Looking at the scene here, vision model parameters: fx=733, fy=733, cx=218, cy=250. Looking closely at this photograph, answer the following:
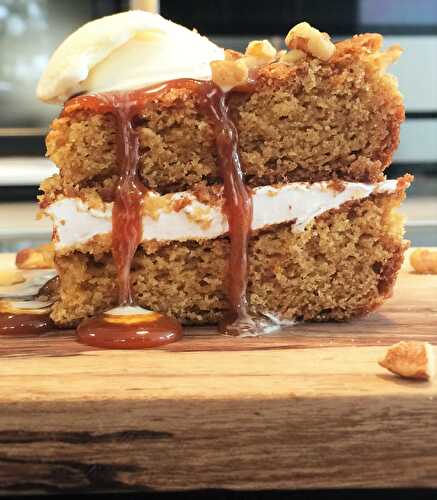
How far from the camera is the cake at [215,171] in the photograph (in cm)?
121

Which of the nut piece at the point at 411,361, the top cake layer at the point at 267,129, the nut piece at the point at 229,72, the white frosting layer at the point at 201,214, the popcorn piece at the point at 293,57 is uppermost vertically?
the popcorn piece at the point at 293,57

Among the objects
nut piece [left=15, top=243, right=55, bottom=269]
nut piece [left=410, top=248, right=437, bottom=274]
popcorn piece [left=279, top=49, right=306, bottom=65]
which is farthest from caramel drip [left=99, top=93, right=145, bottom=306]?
nut piece [left=410, top=248, right=437, bottom=274]

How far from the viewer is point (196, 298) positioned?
129cm

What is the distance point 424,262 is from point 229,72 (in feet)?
2.45

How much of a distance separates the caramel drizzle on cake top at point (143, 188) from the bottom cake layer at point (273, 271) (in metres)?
0.03

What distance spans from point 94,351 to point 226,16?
205 centimetres

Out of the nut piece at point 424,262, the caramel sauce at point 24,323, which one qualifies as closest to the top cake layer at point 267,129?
the caramel sauce at point 24,323

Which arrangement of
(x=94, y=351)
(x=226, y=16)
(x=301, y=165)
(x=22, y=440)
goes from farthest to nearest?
(x=226, y=16) < (x=301, y=165) < (x=94, y=351) < (x=22, y=440)

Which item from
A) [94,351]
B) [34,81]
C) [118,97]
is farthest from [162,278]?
[34,81]

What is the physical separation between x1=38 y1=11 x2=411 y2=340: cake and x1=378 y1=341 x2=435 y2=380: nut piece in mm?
300

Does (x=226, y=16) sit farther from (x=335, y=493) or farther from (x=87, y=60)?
(x=335, y=493)

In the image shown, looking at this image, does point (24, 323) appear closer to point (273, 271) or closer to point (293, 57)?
point (273, 271)

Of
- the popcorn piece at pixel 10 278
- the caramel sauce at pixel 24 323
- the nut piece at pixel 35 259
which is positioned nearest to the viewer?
the caramel sauce at pixel 24 323

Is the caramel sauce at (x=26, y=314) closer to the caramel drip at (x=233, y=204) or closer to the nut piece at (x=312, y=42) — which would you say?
the caramel drip at (x=233, y=204)
